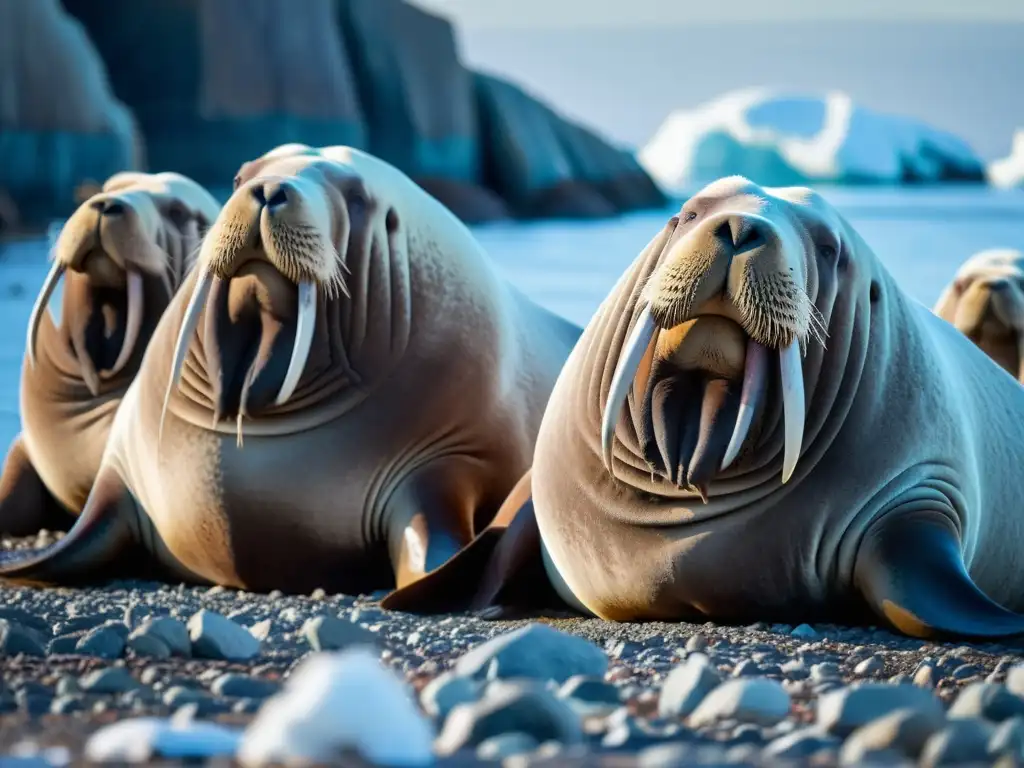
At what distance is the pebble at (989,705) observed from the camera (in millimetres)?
4031

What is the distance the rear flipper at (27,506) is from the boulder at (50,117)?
3090cm

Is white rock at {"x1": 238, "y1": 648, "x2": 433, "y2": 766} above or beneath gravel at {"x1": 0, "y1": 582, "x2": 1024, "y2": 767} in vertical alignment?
above

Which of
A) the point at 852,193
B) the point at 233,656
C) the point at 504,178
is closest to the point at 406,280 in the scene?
the point at 233,656

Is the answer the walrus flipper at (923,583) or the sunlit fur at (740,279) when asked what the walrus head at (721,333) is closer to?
the sunlit fur at (740,279)

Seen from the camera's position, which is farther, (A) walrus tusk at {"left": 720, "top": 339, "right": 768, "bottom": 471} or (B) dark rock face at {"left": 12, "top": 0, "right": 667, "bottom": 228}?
(B) dark rock face at {"left": 12, "top": 0, "right": 667, "bottom": 228}

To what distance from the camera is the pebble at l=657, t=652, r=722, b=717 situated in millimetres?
4047

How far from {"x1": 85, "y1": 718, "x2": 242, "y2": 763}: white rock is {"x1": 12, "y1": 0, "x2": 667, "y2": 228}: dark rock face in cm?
3707

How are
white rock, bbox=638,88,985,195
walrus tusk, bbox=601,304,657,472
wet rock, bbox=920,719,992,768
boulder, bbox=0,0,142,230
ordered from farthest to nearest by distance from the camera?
1. white rock, bbox=638,88,985,195
2. boulder, bbox=0,0,142,230
3. walrus tusk, bbox=601,304,657,472
4. wet rock, bbox=920,719,992,768

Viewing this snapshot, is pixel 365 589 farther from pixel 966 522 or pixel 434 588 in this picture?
pixel 966 522

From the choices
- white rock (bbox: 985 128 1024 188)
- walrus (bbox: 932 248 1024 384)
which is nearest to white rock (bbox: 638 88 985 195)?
white rock (bbox: 985 128 1024 188)

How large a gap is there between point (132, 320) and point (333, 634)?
412 centimetres

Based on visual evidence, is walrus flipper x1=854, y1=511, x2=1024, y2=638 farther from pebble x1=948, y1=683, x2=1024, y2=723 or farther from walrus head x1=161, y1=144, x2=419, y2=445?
Result: walrus head x1=161, y1=144, x2=419, y2=445

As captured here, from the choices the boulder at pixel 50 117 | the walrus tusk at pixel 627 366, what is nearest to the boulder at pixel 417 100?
the boulder at pixel 50 117

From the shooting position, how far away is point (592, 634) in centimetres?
601
